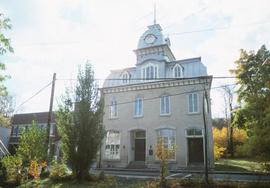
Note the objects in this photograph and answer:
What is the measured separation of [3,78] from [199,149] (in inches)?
683

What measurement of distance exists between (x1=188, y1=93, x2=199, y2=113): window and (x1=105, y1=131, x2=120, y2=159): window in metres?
7.46

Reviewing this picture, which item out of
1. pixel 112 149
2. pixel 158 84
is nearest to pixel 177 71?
pixel 158 84

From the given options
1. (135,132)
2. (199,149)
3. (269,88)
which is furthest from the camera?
(135,132)

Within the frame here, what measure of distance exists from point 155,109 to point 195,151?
5.12 m

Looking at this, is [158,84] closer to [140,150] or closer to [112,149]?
[140,150]

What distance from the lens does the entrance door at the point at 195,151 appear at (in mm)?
22531

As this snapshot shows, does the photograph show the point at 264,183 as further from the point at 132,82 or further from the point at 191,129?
the point at 132,82

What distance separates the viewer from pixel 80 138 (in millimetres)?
14977

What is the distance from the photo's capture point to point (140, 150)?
25156 mm

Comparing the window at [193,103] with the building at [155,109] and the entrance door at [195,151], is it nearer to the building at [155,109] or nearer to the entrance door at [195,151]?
Answer: the building at [155,109]

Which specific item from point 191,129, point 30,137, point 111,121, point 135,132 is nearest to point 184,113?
point 191,129

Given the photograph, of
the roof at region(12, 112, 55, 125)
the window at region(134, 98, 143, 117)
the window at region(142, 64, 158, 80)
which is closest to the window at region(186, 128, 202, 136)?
the window at region(134, 98, 143, 117)

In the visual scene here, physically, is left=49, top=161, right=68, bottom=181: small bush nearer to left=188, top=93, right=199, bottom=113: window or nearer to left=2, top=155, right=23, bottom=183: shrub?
left=2, top=155, right=23, bottom=183: shrub

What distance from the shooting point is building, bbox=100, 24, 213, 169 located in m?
22.7
